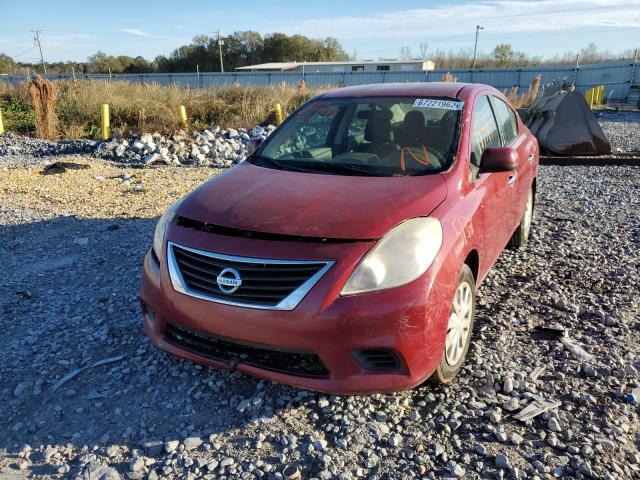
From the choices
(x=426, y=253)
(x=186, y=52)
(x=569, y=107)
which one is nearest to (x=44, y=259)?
(x=426, y=253)

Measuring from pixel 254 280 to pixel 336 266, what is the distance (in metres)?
0.41

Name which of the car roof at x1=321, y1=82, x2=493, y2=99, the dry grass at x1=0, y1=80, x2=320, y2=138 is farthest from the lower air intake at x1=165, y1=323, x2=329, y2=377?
the dry grass at x1=0, y1=80, x2=320, y2=138

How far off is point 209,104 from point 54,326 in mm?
13082

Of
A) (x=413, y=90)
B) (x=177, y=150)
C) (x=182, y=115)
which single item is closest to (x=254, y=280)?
(x=413, y=90)

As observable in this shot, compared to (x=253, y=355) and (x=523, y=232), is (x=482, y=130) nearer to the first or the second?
(x=523, y=232)

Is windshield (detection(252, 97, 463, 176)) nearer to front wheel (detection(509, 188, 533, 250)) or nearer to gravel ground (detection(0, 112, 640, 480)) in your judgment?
gravel ground (detection(0, 112, 640, 480))

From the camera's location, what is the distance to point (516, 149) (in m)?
4.51

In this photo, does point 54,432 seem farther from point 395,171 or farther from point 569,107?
point 569,107

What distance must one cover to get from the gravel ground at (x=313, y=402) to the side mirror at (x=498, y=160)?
1.14 metres

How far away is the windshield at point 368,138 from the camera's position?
342 centimetres

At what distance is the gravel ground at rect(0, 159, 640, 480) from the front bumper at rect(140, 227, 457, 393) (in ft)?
1.10

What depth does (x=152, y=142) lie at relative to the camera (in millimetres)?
11875

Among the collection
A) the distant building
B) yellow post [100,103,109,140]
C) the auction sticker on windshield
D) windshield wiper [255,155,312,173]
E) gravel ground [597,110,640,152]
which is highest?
the distant building

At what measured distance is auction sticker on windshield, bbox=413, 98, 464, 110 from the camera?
147 inches
